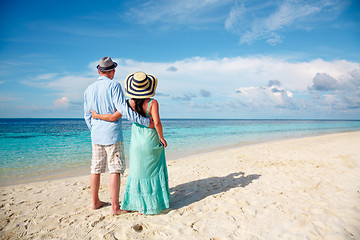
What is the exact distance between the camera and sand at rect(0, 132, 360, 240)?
265 centimetres

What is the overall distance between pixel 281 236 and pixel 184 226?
4.05ft

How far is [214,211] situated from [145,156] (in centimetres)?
144

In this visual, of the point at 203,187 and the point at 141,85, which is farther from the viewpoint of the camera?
the point at 203,187

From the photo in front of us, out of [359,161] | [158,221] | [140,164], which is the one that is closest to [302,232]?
[158,221]

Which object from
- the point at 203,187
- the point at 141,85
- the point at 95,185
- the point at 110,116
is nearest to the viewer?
the point at 141,85

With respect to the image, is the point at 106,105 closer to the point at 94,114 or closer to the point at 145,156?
the point at 94,114

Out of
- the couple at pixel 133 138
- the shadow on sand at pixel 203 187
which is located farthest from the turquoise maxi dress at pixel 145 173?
the shadow on sand at pixel 203 187

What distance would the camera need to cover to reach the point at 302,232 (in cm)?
263

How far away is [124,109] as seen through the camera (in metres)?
2.81

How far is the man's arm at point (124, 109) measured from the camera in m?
2.79

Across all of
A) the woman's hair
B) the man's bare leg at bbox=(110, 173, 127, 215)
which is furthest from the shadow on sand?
the woman's hair

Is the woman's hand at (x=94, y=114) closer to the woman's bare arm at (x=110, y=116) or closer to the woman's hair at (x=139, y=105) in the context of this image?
the woman's bare arm at (x=110, y=116)

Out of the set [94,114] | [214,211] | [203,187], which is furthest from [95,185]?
[203,187]

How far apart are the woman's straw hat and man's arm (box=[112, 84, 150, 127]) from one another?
0.40 ft
